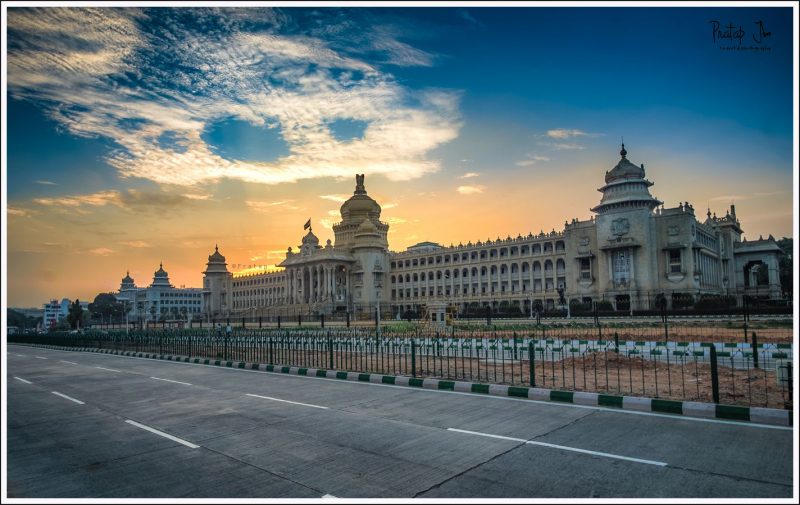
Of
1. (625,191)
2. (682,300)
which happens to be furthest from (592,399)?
(625,191)

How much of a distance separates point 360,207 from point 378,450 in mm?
90679

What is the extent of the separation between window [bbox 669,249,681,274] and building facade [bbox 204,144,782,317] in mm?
112

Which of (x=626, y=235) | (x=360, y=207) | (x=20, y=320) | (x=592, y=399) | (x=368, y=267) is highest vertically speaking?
(x=360, y=207)

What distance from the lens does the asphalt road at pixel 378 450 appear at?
19.7 feet

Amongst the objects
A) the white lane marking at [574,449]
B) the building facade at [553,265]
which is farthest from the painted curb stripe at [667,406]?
the building facade at [553,265]

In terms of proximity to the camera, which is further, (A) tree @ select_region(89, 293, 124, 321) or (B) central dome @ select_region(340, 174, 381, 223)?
(A) tree @ select_region(89, 293, 124, 321)

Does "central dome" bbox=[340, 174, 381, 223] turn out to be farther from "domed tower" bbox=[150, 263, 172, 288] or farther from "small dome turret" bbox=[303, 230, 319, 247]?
"domed tower" bbox=[150, 263, 172, 288]

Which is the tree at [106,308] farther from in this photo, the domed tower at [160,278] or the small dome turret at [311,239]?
the small dome turret at [311,239]

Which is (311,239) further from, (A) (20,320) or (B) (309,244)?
(A) (20,320)

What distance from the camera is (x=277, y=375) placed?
1730cm

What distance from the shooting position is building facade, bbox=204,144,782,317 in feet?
192

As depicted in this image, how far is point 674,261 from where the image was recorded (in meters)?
58.3

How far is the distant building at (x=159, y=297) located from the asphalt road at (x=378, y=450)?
12922cm

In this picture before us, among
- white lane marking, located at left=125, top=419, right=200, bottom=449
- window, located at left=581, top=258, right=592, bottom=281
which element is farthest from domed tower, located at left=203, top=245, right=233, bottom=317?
white lane marking, located at left=125, top=419, right=200, bottom=449
